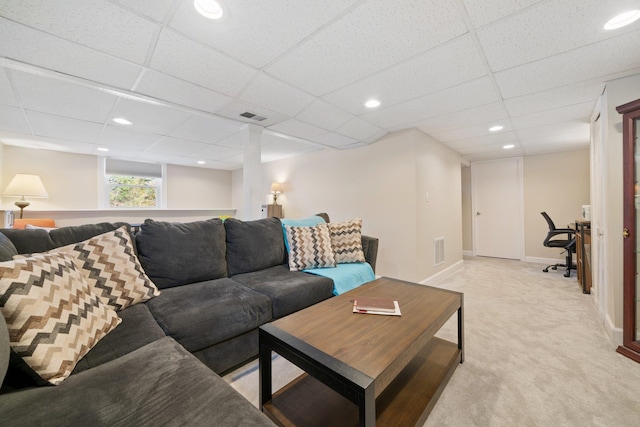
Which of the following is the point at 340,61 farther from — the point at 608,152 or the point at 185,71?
the point at 608,152

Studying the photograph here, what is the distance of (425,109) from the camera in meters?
2.67

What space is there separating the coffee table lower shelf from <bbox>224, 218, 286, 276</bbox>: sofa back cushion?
45.0 inches

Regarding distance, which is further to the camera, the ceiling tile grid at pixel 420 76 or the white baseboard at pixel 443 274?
the white baseboard at pixel 443 274

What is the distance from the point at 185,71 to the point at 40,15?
2.41 ft

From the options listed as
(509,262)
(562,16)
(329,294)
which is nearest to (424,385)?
(329,294)

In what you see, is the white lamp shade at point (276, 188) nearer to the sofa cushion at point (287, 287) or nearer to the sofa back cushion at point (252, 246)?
the sofa back cushion at point (252, 246)

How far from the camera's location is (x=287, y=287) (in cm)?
Answer: 193

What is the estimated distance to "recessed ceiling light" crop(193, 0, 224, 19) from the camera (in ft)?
4.20

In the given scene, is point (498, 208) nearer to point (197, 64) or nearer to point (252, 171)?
point (252, 171)

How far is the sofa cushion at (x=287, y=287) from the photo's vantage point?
71.7 inches

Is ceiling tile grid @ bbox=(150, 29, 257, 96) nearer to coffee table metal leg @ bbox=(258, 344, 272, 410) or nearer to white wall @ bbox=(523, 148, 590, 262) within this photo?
coffee table metal leg @ bbox=(258, 344, 272, 410)

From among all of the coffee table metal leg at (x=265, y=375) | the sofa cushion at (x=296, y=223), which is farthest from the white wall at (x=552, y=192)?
the coffee table metal leg at (x=265, y=375)

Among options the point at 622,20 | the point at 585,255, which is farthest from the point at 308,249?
the point at 585,255

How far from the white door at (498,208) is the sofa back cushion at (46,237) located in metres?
6.13
